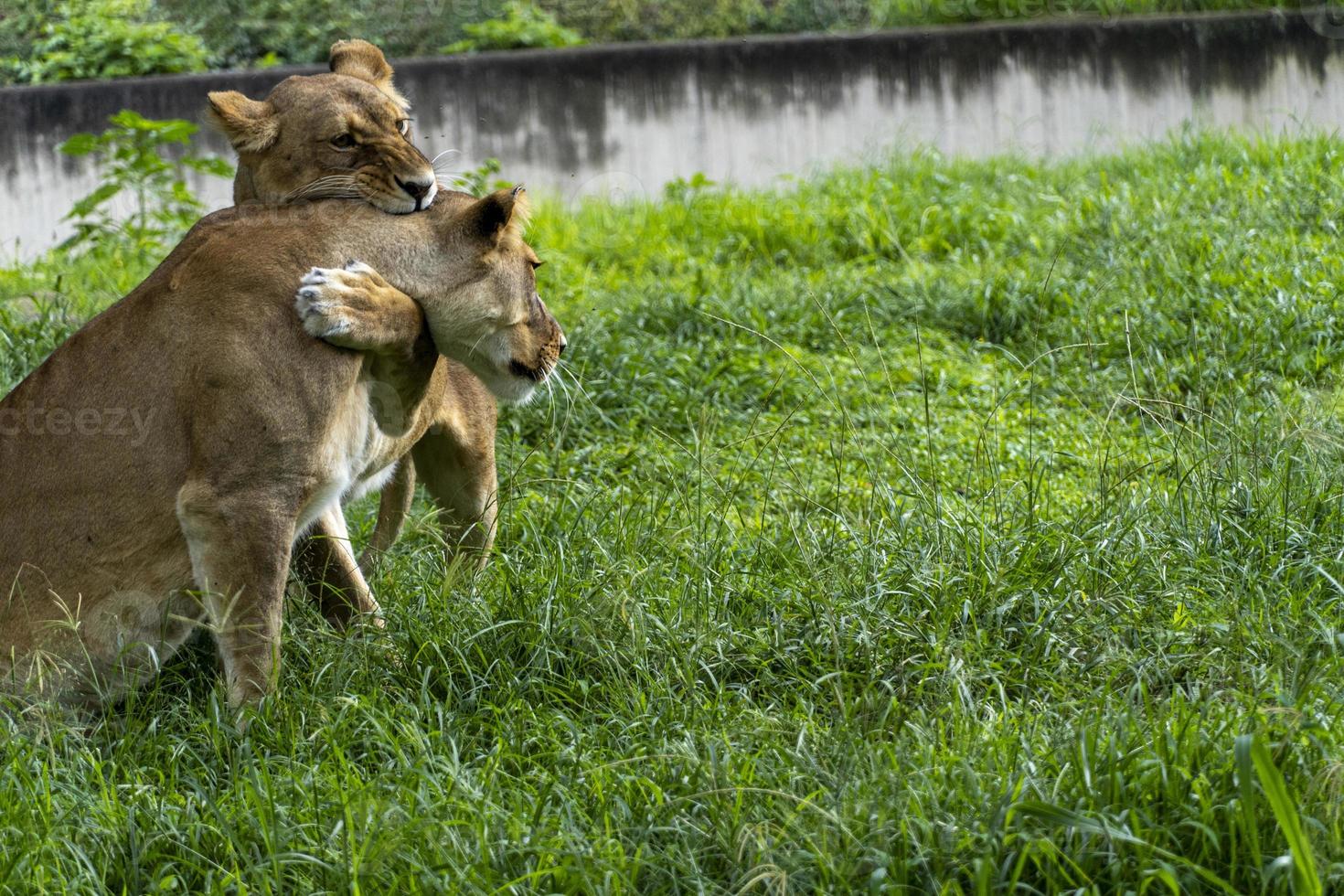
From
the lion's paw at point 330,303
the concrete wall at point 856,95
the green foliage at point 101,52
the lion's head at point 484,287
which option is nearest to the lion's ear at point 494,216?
the lion's head at point 484,287

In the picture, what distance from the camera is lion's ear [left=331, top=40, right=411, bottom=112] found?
5.20 m

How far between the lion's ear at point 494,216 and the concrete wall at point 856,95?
6212 mm

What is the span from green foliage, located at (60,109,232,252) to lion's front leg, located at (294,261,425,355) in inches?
191

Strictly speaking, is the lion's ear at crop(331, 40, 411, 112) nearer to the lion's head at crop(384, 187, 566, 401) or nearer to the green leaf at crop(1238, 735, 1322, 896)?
the lion's head at crop(384, 187, 566, 401)

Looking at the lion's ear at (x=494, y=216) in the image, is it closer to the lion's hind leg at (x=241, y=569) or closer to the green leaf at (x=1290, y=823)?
the lion's hind leg at (x=241, y=569)

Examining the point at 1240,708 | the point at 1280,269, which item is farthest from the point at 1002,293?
the point at 1240,708

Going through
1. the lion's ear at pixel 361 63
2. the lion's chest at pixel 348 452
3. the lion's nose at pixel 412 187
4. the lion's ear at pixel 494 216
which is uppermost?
the lion's ear at pixel 361 63

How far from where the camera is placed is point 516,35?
11.3 metres

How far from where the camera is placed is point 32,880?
3254 millimetres

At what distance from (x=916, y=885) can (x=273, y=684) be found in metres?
1.88

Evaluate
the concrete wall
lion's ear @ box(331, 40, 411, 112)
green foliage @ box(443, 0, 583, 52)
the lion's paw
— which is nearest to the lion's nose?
the lion's paw

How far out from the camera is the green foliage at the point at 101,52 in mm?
10875

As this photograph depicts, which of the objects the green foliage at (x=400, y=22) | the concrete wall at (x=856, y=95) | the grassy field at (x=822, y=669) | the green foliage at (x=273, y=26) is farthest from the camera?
the green foliage at (x=273, y=26)

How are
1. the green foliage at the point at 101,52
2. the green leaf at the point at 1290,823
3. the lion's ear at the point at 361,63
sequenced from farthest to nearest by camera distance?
the green foliage at the point at 101,52 < the lion's ear at the point at 361,63 < the green leaf at the point at 1290,823
